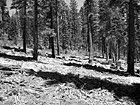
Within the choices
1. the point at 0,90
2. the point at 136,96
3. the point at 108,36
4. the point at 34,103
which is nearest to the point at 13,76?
the point at 0,90

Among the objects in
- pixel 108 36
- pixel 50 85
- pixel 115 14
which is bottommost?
pixel 50 85

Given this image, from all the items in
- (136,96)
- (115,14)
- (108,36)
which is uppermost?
(115,14)

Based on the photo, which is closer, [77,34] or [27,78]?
[27,78]

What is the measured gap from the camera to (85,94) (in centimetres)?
622

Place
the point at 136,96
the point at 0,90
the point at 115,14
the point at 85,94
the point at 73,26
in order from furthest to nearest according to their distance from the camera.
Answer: the point at 73,26, the point at 115,14, the point at 136,96, the point at 85,94, the point at 0,90

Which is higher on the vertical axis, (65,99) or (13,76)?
(13,76)

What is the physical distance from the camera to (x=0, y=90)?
18.7 ft

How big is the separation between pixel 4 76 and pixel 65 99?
3.27 meters

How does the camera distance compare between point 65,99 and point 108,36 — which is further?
point 108,36

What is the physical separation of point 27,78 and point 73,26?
50.1 meters

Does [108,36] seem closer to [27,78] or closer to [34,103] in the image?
[27,78]

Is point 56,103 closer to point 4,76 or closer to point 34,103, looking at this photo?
point 34,103

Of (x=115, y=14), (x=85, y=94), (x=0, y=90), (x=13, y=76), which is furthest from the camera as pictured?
(x=115, y=14)

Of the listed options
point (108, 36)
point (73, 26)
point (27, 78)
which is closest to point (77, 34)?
point (73, 26)
